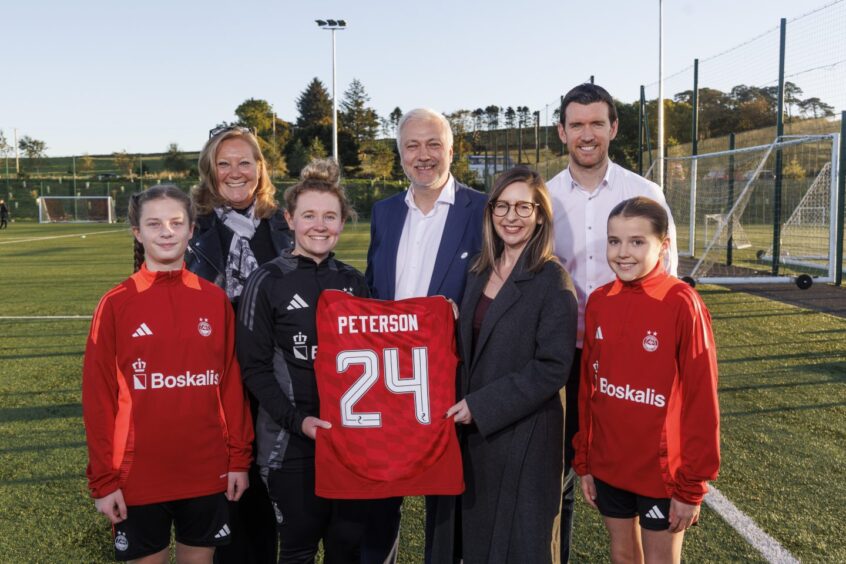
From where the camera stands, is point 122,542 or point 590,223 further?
point 590,223

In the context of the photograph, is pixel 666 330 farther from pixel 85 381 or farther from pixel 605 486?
pixel 85 381

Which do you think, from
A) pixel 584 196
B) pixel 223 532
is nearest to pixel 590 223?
pixel 584 196

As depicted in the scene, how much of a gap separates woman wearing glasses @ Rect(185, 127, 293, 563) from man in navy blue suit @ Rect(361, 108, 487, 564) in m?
0.50

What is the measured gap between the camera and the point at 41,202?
145ft

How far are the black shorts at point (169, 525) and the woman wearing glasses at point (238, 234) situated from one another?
35cm

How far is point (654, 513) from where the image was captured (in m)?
2.43

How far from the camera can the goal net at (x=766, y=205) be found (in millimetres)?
13289

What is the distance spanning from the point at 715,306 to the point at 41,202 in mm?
45105

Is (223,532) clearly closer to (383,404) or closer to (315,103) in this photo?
(383,404)

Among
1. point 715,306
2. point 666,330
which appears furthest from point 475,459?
point 715,306

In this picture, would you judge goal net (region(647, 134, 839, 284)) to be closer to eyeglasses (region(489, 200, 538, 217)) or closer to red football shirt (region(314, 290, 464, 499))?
eyeglasses (region(489, 200, 538, 217))

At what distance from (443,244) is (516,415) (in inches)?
38.4

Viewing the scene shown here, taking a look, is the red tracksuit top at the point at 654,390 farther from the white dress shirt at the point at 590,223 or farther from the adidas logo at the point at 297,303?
the adidas logo at the point at 297,303

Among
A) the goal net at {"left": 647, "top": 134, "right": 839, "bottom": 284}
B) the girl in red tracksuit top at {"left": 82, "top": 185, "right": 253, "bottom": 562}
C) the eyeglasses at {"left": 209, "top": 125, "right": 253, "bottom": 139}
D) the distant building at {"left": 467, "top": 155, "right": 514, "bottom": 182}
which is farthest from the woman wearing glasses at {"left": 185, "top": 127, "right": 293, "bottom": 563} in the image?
the distant building at {"left": 467, "top": 155, "right": 514, "bottom": 182}
